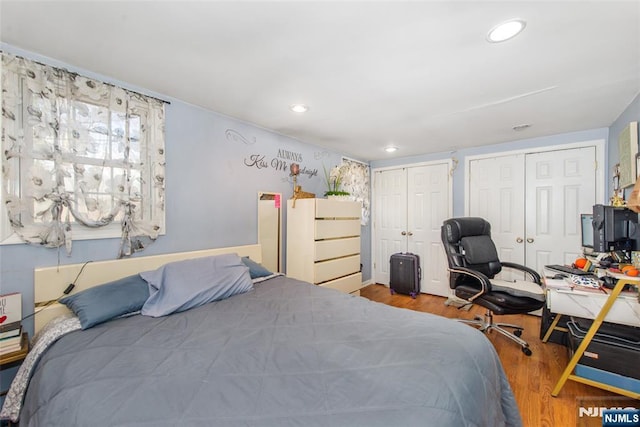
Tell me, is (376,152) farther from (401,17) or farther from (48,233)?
(48,233)

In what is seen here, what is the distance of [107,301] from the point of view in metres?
1.57

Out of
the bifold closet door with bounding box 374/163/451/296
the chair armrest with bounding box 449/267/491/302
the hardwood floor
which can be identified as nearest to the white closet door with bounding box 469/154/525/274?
the bifold closet door with bounding box 374/163/451/296

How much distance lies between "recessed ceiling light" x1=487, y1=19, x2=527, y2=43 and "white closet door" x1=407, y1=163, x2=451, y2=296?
270cm

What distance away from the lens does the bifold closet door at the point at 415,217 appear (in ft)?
13.1

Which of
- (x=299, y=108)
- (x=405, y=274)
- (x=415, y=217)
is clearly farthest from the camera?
(x=415, y=217)

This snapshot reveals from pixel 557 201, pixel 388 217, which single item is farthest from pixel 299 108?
pixel 557 201

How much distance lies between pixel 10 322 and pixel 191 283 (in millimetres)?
915

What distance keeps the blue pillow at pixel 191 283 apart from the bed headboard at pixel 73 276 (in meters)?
0.21

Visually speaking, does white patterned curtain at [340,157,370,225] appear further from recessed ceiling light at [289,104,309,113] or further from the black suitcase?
recessed ceiling light at [289,104,309,113]

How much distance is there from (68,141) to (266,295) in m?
1.70

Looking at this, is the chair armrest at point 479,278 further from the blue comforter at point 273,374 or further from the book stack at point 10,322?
the book stack at point 10,322

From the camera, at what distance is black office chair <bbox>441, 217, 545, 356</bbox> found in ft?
7.71

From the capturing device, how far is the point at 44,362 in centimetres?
119

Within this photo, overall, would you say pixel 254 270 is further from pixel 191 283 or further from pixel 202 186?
pixel 202 186
